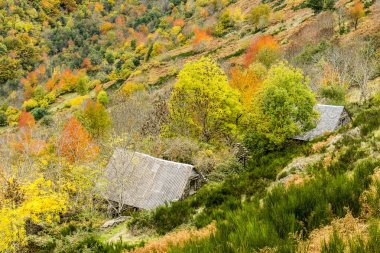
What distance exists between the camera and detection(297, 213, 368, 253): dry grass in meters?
4.46

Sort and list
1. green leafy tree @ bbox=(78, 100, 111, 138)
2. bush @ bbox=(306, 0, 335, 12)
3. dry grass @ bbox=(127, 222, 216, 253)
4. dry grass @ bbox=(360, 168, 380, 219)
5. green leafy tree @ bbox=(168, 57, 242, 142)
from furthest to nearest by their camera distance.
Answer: bush @ bbox=(306, 0, 335, 12)
green leafy tree @ bbox=(78, 100, 111, 138)
green leafy tree @ bbox=(168, 57, 242, 142)
dry grass @ bbox=(127, 222, 216, 253)
dry grass @ bbox=(360, 168, 380, 219)

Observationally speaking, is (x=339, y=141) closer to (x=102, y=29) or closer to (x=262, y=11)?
(x=262, y=11)

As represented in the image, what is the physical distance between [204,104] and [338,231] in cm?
2991

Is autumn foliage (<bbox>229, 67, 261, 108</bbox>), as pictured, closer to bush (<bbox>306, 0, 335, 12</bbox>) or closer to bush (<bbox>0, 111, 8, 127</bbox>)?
bush (<bbox>306, 0, 335, 12</bbox>)

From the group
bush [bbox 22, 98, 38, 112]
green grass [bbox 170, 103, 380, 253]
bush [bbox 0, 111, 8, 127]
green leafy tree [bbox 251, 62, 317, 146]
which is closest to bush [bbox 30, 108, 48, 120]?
bush [bbox 0, 111, 8, 127]

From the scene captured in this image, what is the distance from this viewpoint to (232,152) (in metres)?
31.3

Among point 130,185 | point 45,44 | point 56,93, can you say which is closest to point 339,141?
point 130,185

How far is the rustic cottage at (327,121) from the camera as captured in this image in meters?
32.8

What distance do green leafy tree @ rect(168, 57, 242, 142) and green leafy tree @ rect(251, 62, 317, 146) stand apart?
17.0 ft

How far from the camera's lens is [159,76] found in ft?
344

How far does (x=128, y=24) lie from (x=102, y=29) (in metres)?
14.6

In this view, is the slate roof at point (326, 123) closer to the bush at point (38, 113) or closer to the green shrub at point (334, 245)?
the green shrub at point (334, 245)

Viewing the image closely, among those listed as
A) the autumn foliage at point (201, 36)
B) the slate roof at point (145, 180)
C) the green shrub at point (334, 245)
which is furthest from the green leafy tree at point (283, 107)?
the autumn foliage at point (201, 36)

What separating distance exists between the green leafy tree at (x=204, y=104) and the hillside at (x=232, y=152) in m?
0.13
